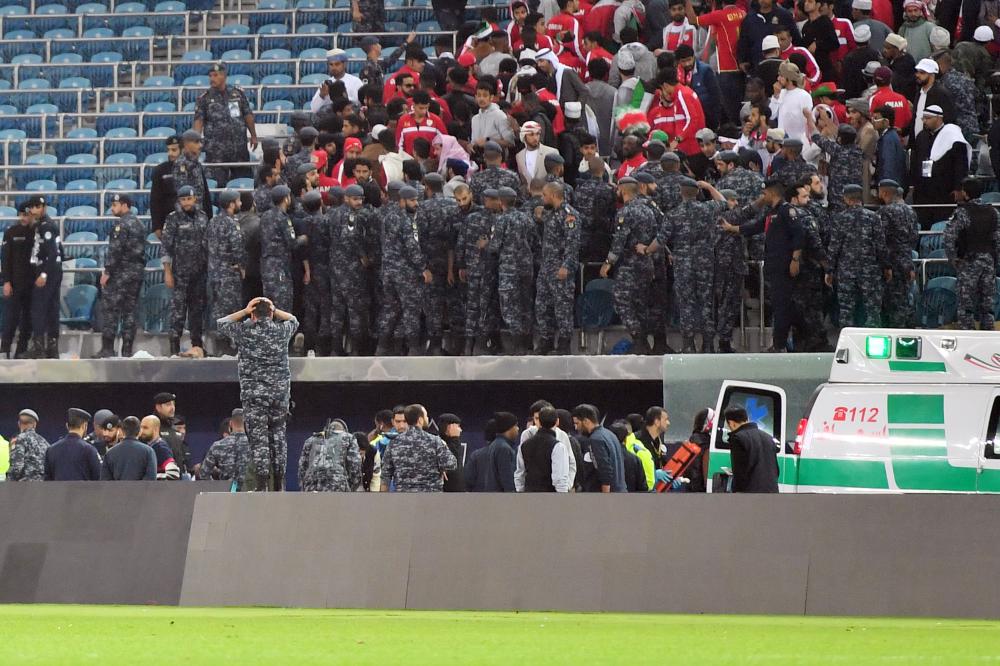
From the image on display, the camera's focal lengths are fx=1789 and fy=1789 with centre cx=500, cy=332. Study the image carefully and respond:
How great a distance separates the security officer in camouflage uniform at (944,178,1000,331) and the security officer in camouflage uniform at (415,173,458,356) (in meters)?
5.43

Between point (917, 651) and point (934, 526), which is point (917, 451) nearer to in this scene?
point (934, 526)

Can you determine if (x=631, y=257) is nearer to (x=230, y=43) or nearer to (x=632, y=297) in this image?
(x=632, y=297)

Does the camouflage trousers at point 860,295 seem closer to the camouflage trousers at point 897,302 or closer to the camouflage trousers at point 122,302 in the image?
the camouflage trousers at point 897,302

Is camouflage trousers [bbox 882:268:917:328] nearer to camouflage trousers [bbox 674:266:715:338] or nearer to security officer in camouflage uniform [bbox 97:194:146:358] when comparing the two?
camouflage trousers [bbox 674:266:715:338]

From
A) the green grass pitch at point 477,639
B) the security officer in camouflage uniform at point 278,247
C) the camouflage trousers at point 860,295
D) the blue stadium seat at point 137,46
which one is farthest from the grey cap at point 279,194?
the blue stadium seat at point 137,46

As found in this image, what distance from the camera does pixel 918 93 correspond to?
72.2 feet

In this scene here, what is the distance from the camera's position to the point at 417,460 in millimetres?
15906

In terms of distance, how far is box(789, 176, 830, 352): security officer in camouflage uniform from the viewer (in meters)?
19.0

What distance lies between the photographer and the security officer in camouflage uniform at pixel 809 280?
747 inches

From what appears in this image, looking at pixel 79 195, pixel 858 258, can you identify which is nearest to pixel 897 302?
pixel 858 258

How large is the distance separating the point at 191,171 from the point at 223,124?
2.48m

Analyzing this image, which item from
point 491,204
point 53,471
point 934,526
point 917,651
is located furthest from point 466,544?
point 491,204

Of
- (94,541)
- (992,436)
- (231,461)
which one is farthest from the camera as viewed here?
(231,461)

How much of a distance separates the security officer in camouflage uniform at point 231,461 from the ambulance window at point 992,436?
23.2 ft
